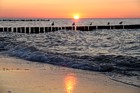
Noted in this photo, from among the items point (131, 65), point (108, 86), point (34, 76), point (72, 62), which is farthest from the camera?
point (72, 62)

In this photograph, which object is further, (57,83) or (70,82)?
(70,82)

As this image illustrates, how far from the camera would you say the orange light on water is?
7499mm

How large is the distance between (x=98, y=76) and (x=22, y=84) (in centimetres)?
266

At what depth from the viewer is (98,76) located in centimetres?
969

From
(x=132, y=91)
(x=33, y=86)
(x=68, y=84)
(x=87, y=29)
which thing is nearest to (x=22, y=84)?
(x=33, y=86)

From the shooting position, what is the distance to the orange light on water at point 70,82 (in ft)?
24.6

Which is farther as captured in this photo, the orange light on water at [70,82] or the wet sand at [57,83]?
the orange light on water at [70,82]

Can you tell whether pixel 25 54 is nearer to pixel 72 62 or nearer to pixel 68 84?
pixel 72 62

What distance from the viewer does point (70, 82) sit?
841 centimetres

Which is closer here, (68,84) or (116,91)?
(116,91)

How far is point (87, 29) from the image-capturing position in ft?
165

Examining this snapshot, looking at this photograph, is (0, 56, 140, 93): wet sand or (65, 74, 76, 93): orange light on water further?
(65, 74, 76, 93): orange light on water

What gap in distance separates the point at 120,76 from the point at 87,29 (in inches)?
1605

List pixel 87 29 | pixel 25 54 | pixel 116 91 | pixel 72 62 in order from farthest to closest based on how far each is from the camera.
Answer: pixel 87 29 < pixel 25 54 < pixel 72 62 < pixel 116 91
